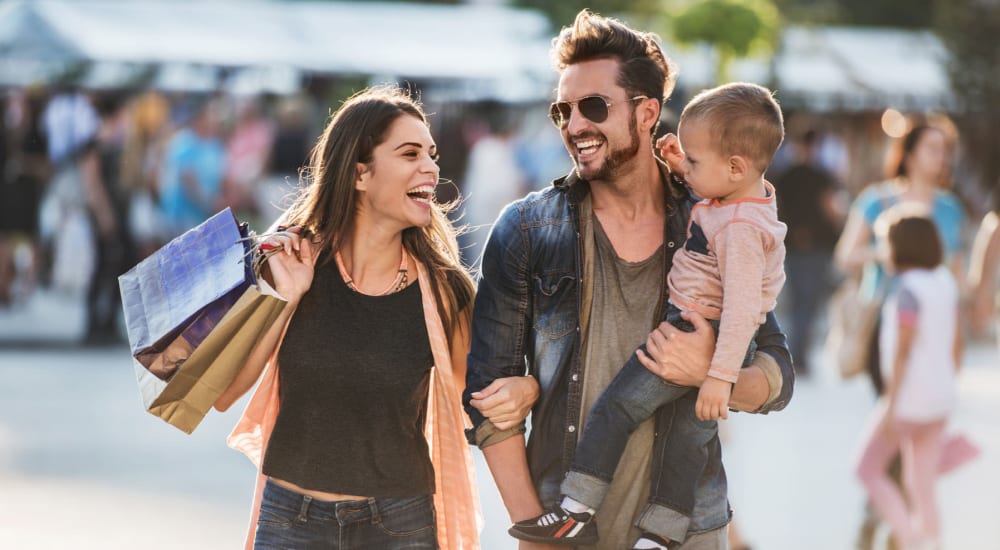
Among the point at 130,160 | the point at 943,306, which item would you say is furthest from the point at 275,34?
the point at 943,306

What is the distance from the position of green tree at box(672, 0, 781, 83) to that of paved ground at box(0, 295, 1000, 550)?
6895 millimetres

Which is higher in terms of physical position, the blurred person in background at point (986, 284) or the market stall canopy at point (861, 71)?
the market stall canopy at point (861, 71)

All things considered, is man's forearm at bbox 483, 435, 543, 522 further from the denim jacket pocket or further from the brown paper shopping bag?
the brown paper shopping bag

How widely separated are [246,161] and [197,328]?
538 inches

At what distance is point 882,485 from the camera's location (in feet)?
23.4

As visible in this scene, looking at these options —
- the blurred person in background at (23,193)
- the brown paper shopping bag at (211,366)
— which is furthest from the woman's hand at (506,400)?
the blurred person in background at (23,193)

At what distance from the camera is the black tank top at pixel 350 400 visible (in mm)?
4082

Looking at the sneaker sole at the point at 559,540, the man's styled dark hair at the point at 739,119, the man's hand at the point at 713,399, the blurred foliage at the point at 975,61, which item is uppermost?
the blurred foliage at the point at 975,61

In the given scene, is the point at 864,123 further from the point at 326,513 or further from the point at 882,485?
the point at 326,513

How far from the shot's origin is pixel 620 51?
12.8 ft

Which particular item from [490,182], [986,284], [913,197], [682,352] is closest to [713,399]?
[682,352]

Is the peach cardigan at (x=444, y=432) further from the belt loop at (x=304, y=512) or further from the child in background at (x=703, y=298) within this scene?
the child in background at (x=703, y=298)

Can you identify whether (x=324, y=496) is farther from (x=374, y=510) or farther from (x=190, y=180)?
(x=190, y=180)

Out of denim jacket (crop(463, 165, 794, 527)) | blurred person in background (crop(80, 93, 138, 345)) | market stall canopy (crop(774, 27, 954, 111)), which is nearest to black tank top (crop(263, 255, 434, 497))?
denim jacket (crop(463, 165, 794, 527))
